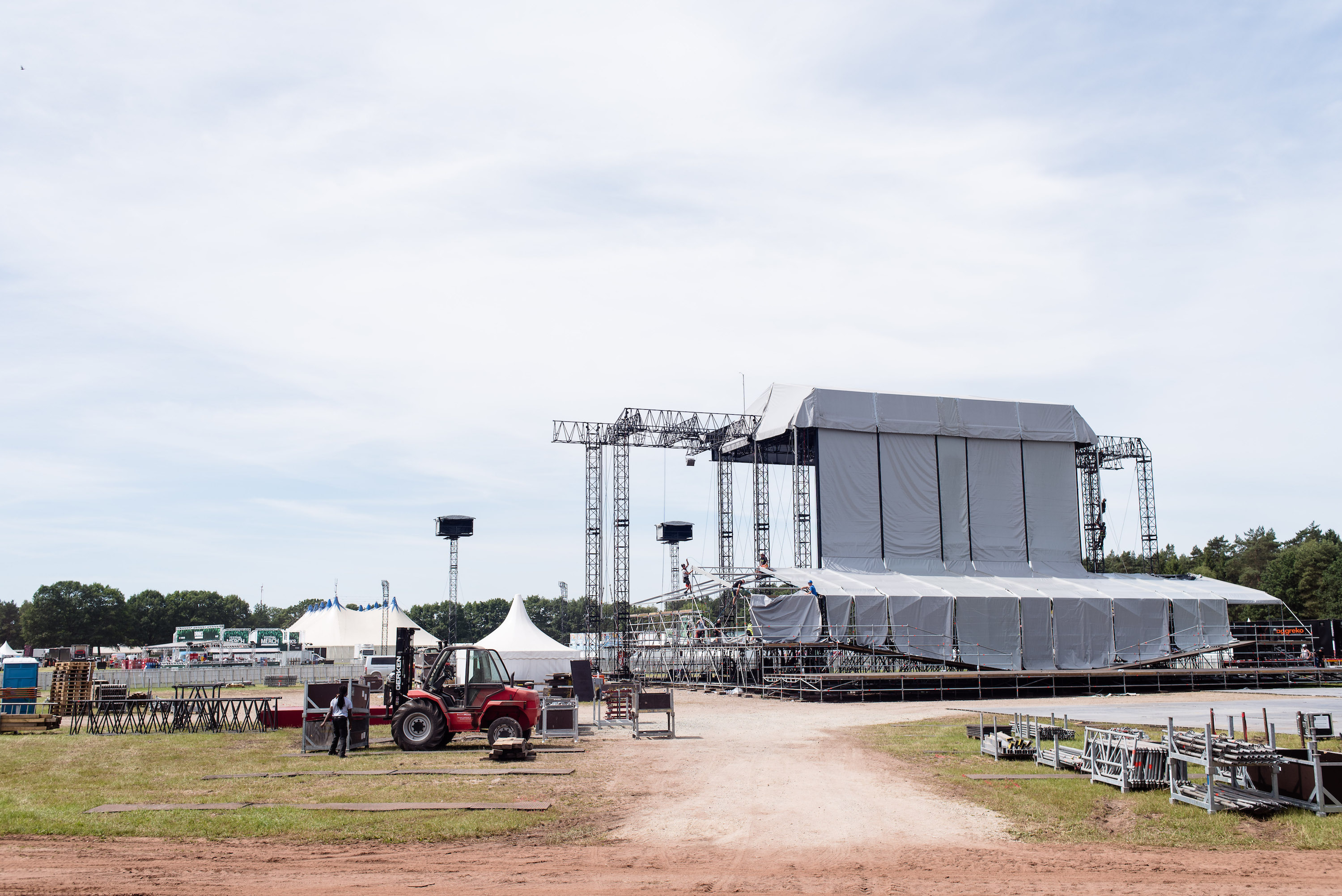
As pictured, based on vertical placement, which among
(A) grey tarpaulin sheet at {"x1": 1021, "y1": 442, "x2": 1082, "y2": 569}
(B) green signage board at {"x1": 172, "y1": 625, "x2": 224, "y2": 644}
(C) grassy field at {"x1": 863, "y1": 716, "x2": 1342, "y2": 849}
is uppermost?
(A) grey tarpaulin sheet at {"x1": 1021, "y1": 442, "x2": 1082, "y2": 569}

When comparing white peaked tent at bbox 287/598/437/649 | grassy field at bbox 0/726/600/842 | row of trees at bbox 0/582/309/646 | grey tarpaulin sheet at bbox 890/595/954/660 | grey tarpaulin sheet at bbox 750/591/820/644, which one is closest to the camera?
grassy field at bbox 0/726/600/842

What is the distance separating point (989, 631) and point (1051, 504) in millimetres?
15573

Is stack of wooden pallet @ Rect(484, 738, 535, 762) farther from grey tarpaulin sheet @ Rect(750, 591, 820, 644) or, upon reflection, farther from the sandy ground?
grey tarpaulin sheet @ Rect(750, 591, 820, 644)

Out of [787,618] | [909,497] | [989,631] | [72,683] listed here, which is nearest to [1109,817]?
[72,683]

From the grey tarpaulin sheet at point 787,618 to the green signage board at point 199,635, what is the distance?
60.9 meters

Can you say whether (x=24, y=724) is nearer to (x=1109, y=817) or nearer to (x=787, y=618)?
(x=1109, y=817)

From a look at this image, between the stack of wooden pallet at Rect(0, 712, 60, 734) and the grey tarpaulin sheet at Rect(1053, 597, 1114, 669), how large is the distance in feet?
143

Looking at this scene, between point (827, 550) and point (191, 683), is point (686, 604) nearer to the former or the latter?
point (827, 550)

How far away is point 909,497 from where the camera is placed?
58.5 m

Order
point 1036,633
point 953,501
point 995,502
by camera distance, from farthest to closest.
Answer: point 995,502 → point 953,501 → point 1036,633

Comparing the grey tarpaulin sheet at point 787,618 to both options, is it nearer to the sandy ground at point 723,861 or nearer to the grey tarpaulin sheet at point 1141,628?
the grey tarpaulin sheet at point 1141,628

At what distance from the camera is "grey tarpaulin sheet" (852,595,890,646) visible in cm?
4759

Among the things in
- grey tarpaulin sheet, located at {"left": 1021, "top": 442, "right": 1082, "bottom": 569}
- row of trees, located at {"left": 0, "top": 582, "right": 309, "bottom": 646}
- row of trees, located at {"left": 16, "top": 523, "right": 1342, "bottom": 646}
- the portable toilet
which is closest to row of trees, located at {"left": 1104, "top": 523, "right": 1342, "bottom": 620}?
row of trees, located at {"left": 16, "top": 523, "right": 1342, "bottom": 646}

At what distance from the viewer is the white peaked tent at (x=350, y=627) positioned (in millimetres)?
72188
